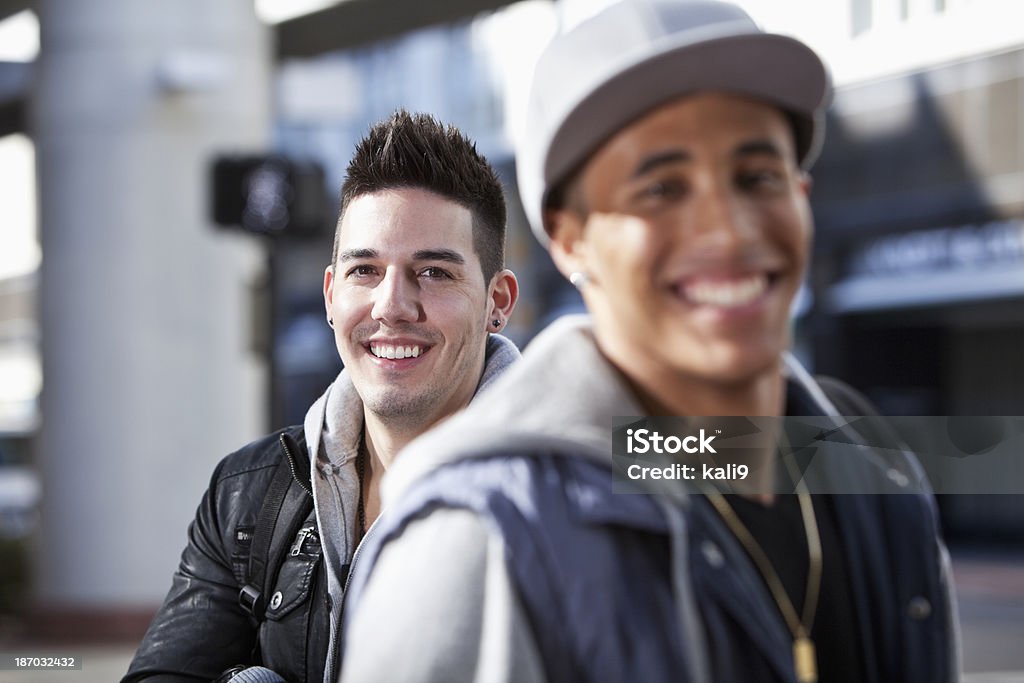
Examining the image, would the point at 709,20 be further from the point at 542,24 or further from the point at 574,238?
the point at 542,24

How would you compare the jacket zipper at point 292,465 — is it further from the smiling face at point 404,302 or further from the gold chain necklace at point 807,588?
the gold chain necklace at point 807,588

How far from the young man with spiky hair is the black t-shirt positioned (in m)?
1.14

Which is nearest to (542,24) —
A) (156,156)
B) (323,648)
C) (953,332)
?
(953,332)

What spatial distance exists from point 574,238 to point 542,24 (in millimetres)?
15567

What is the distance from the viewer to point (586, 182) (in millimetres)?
1535

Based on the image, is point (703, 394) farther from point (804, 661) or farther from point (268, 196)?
point (268, 196)

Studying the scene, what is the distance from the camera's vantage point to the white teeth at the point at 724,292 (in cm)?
146

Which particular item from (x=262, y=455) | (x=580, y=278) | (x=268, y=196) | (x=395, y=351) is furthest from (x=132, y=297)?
(x=580, y=278)

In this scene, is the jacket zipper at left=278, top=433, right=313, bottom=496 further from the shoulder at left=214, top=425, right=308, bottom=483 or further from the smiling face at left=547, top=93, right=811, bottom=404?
the smiling face at left=547, top=93, right=811, bottom=404

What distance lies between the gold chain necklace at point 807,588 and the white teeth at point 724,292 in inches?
8.2

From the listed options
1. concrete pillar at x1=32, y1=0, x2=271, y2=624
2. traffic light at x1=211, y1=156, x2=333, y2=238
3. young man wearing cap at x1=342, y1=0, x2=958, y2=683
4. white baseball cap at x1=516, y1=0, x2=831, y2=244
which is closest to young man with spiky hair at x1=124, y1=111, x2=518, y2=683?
young man wearing cap at x1=342, y1=0, x2=958, y2=683

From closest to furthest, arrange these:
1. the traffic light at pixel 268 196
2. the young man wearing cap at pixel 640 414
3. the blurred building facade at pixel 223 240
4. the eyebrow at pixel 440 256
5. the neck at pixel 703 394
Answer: the young man wearing cap at pixel 640 414 < the neck at pixel 703 394 < the eyebrow at pixel 440 256 < the traffic light at pixel 268 196 < the blurred building facade at pixel 223 240

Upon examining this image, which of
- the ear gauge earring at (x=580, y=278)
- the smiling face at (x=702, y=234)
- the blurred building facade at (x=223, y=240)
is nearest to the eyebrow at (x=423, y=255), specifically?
the ear gauge earring at (x=580, y=278)

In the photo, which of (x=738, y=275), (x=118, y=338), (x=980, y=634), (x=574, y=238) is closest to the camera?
(x=738, y=275)
